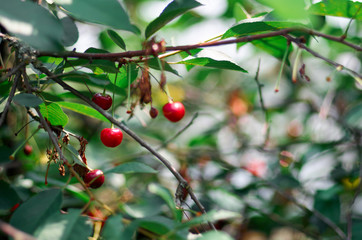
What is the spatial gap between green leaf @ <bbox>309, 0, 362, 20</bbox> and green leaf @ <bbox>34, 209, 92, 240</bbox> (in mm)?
866

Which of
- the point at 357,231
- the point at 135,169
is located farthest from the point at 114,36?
the point at 357,231

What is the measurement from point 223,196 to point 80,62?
1124mm

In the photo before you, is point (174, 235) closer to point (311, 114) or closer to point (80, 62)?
point (80, 62)

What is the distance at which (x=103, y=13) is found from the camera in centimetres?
76

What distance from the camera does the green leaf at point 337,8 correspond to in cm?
108

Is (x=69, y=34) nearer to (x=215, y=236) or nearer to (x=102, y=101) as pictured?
(x=102, y=101)

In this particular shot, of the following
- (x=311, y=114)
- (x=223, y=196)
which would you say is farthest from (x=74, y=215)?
(x=311, y=114)

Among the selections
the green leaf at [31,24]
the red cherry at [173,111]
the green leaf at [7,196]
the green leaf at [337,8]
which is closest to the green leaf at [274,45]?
the green leaf at [337,8]

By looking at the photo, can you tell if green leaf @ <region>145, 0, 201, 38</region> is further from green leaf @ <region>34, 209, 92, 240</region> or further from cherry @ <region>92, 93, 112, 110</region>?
green leaf @ <region>34, 209, 92, 240</region>

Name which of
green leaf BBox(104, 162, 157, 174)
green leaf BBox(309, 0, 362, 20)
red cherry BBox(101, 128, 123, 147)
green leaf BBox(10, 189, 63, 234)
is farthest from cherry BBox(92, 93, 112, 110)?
green leaf BBox(309, 0, 362, 20)

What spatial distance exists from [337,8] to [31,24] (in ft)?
2.85

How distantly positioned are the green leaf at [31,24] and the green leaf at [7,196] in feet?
2.39

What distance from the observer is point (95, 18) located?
0.75 m

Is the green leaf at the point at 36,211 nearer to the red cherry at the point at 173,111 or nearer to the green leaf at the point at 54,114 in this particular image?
the green leaf at the point at 54,114
